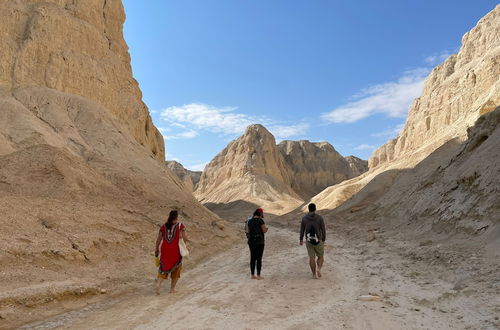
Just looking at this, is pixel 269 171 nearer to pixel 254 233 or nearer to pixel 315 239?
pixel 254 233

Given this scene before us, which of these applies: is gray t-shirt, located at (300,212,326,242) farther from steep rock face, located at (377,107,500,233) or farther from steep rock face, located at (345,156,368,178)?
steep rock face, located at (345,156,368,178)

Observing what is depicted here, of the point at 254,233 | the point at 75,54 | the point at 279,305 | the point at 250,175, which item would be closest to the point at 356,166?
the point at 250,175

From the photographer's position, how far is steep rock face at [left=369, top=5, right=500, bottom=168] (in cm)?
2952

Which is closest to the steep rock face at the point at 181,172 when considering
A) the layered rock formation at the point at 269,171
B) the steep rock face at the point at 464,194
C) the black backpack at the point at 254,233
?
the layered rock formation at the point at 269,171

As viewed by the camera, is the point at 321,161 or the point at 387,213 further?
the point at 321,161

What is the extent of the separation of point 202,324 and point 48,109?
17.6m

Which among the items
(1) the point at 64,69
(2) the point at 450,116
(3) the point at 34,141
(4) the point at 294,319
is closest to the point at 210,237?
(3) the point at 34,141

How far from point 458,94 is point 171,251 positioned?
3481cm

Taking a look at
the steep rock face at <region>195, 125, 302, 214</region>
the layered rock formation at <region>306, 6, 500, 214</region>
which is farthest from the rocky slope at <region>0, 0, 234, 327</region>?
the steep rock face at <region>195, 125, 302, 214</region>

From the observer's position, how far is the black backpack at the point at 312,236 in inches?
296

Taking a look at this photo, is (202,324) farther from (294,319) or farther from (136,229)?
(136,229)

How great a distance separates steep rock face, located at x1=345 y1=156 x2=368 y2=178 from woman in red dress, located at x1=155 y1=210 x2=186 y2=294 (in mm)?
86466

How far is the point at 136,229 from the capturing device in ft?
37.9

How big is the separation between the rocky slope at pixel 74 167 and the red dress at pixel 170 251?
1397mm
